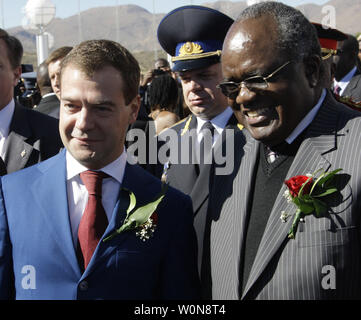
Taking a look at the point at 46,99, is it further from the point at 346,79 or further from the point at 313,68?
the point at 346,79

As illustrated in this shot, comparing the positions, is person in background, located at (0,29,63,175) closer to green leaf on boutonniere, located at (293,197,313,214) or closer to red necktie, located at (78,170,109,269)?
red necktie, located at (78,170,109,269)

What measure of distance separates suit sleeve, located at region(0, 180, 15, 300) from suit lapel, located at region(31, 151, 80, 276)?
0.17 m

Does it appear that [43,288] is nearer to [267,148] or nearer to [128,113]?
[128,113]

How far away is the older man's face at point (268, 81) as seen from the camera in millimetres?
2045

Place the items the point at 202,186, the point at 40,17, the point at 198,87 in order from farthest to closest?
the point at 40,17
the point at 198,87
the point at 202,186

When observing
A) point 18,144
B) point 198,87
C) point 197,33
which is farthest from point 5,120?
point 197,33

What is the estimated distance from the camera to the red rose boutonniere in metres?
1.96

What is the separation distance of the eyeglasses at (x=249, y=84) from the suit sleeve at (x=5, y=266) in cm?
105

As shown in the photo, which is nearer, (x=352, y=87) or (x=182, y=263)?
(x=182, y=263)

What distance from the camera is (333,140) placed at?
2.07 m

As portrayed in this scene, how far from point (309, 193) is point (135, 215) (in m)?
0.69

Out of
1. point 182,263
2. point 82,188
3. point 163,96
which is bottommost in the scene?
point 182,263

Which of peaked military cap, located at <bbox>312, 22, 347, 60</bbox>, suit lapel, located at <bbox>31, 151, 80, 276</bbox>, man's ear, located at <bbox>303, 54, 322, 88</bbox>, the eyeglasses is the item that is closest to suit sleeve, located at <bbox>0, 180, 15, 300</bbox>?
suit lapel, located at <bbox>31, 151, 80, 276</bbox>

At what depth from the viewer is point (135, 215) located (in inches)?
85.8
